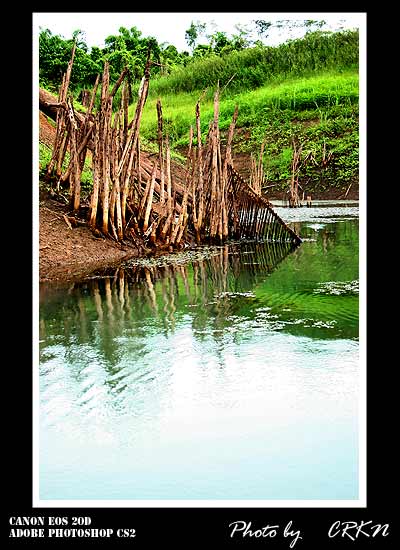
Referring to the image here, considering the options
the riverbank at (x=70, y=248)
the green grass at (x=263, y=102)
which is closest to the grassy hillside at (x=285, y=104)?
the green grass at (x=263, y=102)

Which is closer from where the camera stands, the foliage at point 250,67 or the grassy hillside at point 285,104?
the grassy hillside at point 285,104

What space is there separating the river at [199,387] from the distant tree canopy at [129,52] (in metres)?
7.51

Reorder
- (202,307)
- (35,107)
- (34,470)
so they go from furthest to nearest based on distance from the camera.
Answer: (202,307), (35,107), (34,470)

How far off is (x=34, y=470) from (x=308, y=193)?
1763 centimetres

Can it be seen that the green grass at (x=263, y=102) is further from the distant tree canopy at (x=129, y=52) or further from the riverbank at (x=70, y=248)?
the riverbank at (x=70, y=248)

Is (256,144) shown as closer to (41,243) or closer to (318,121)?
(318,121)

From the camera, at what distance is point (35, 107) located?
163 inches

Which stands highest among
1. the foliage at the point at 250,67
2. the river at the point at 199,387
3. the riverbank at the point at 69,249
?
the foliage at the point at 250,67

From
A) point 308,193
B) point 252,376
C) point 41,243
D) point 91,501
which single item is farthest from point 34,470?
point 308,193

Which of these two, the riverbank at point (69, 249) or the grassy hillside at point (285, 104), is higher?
the grassy hillside at point (285, 104)

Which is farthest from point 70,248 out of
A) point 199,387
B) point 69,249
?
point 199,387

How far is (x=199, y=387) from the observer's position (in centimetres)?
468

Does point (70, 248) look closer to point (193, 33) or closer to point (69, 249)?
point (69, 249)

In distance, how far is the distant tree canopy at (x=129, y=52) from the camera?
727 inches
